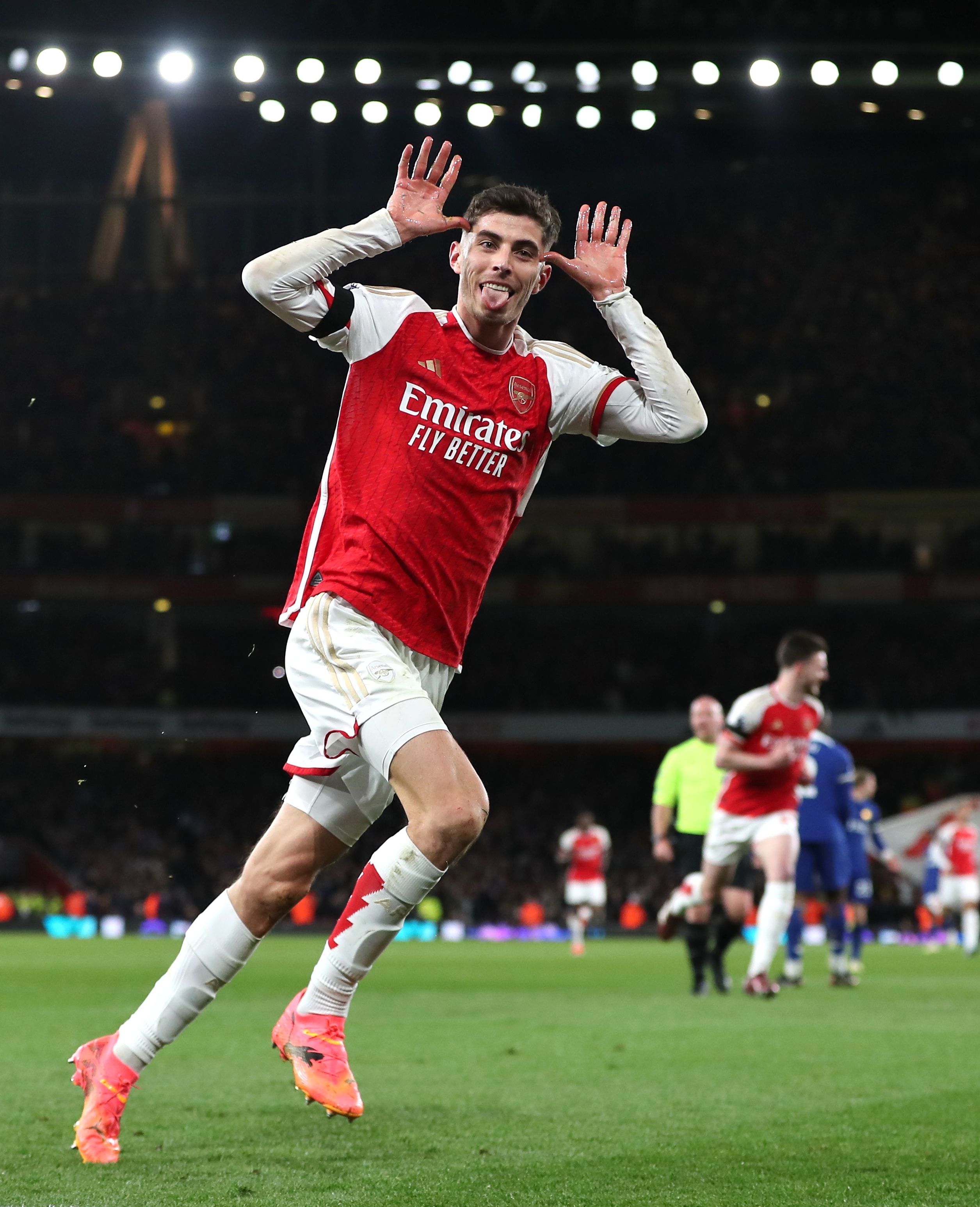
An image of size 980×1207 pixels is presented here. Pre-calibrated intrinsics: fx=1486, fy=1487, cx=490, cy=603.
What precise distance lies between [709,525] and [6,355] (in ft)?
55.3

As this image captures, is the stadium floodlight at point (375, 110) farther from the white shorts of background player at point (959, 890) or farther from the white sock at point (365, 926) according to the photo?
the white sock at point (365, 926)

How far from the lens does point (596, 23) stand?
1794 cm

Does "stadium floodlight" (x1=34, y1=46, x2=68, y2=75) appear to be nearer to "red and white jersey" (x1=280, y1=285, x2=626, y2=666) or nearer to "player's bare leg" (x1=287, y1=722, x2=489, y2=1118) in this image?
"red and white jersey" (x1=280, y1=285, x2=626, y2=666)

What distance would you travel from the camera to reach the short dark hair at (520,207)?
4086 millimetres

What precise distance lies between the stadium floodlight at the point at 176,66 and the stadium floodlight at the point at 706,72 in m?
6.18

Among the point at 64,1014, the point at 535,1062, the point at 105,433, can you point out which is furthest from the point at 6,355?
the point at 535,1062

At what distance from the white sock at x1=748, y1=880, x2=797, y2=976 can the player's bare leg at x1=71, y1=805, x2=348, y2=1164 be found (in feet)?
20.9

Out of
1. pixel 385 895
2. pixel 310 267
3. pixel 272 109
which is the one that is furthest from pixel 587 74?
pixel 385 895

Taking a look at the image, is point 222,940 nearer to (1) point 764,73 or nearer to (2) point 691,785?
(2) point 691,785

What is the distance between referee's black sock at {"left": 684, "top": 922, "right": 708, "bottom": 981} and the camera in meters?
10.6

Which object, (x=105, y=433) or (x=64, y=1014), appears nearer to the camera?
(x=64, y=1014)

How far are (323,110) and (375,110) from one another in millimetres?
975

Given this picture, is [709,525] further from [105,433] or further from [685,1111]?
[685,1111]

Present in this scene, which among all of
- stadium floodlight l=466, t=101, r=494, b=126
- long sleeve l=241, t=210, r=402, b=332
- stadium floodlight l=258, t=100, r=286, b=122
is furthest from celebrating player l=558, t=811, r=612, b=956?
long sleeve l=241, t=210, r=402, b=332
